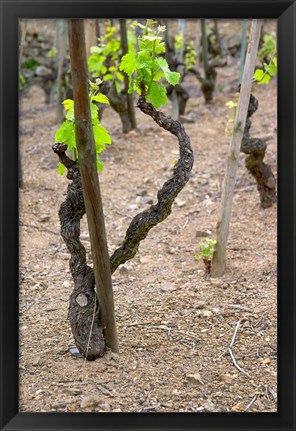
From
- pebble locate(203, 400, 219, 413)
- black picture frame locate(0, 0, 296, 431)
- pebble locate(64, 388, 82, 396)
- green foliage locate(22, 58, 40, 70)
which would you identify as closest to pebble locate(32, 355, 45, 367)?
pebble locate(64, 388, 82, 396)

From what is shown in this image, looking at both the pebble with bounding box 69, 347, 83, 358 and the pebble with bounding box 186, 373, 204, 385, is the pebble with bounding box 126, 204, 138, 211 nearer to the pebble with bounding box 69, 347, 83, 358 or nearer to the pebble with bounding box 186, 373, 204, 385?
the pebble with bounding box 69, 347, 83, 358

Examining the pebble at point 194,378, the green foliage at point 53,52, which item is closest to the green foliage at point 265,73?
the pebble at point 194,378

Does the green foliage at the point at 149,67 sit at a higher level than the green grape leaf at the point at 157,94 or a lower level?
higher

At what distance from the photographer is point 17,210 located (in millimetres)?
1838

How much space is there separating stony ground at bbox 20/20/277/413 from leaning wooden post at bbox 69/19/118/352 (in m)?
0.28

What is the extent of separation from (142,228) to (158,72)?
1.96ft

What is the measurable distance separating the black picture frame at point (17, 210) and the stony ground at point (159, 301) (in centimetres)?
21

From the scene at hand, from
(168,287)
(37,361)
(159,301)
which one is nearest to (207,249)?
(168,287)

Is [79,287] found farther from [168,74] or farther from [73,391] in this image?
[168,74]

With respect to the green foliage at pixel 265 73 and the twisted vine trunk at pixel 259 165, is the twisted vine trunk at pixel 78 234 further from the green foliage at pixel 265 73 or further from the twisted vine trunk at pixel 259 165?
the twisted vine trunk at pixel 259 165

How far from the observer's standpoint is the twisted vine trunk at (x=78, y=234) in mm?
2322

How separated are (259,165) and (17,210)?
8.21ft

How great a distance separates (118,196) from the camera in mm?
4781
